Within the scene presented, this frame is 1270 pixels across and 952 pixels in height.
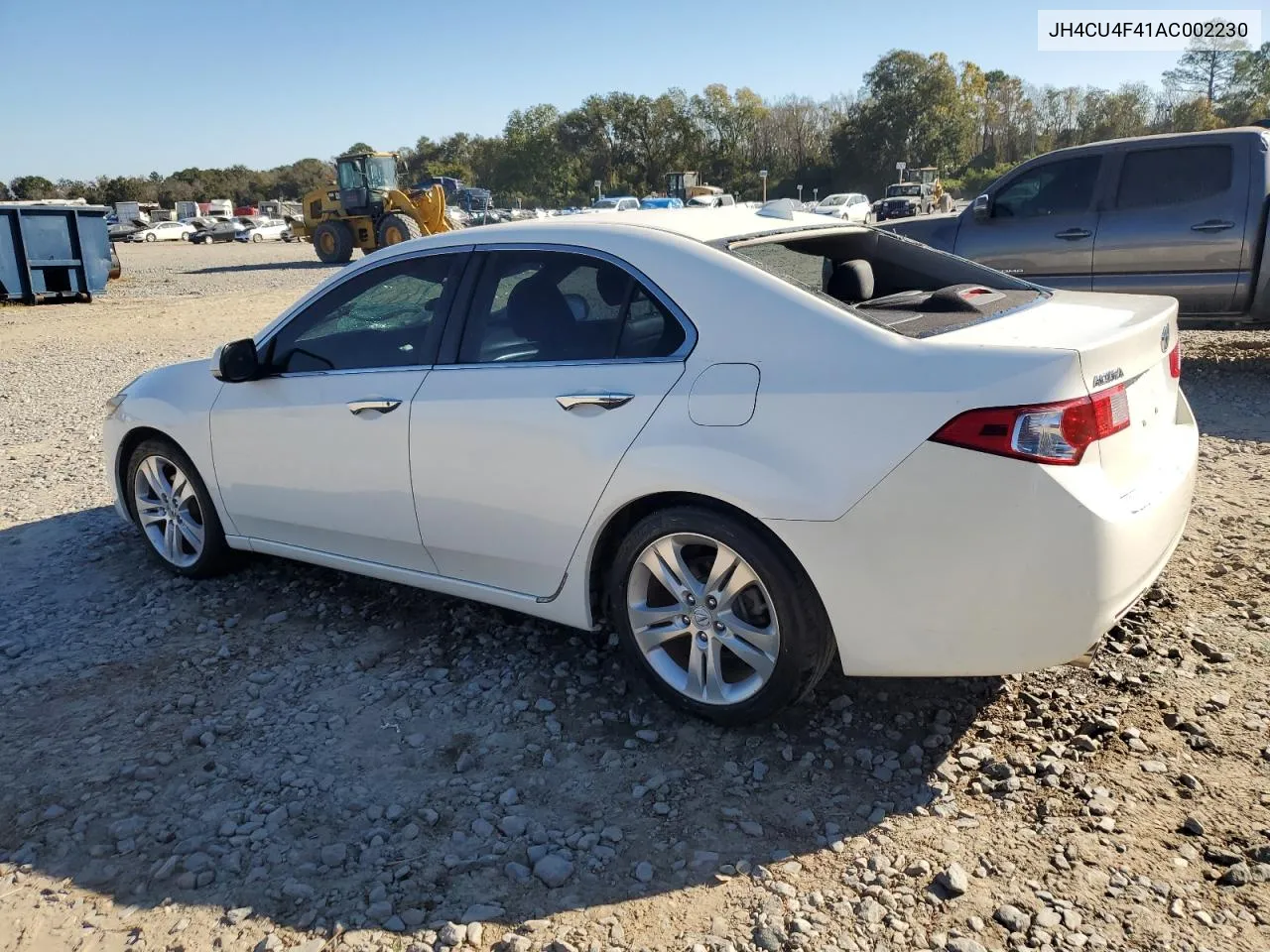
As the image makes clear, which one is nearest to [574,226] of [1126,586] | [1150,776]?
[1126,586]

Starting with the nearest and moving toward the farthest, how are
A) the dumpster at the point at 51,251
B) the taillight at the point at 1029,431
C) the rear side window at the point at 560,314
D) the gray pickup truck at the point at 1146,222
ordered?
1. the taillight at the point at 1029,431
2. the rear side window at the point at 560,314
3. the gray pickup truck at the point at 1146,222
4. the dumpster at the point at 51,251

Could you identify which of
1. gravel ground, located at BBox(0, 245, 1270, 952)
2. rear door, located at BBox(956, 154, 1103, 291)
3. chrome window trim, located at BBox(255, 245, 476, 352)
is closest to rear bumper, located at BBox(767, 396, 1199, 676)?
gravel ground, located at BBox(0, 245, 1270, 952)

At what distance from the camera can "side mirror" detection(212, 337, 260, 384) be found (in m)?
4.30

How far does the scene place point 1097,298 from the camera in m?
3.61

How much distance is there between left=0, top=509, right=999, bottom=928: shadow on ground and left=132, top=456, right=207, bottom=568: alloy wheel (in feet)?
1.63

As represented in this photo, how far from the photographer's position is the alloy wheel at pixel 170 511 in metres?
4.83

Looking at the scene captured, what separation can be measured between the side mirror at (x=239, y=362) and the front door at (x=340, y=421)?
0.06 metres

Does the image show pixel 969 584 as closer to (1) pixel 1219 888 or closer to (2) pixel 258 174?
(1) pixel 1219 888

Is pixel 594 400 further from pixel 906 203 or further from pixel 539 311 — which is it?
pixel 906 203

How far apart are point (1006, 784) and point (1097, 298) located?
1780 millimetres

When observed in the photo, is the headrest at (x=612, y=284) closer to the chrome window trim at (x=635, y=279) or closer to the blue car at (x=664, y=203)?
the chrome window trim at (x=635, y=279)

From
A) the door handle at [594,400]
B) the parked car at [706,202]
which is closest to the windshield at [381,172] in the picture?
the parked car at [706,202]

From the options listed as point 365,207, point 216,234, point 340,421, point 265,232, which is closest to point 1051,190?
point 340,421

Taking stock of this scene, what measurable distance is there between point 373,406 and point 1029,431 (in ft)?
7.90
